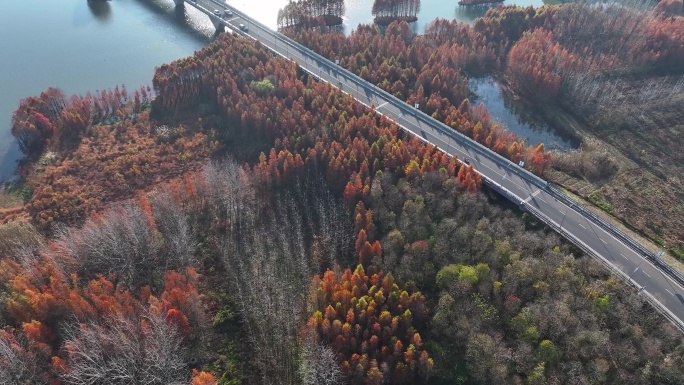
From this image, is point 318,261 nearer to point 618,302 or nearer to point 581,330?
point 581,330

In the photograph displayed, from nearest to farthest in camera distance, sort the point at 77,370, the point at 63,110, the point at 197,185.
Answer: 1. the point at 77,370
2. the point at 197,185
3. the point at 63,110

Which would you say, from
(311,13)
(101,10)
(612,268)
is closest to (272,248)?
(612,268)

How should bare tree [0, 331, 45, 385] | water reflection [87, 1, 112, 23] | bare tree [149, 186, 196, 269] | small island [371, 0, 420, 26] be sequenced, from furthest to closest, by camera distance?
water reflection [87, 1, 112, 23] → small island [371, 0, 420, 26] → bare tree [149, 186, 196, 269] → bare tree [0, 331, 45, 385]

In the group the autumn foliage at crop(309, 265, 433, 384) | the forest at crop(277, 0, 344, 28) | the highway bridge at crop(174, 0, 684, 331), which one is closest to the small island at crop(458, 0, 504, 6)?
the forest at crop(277, 0, 344, 28)

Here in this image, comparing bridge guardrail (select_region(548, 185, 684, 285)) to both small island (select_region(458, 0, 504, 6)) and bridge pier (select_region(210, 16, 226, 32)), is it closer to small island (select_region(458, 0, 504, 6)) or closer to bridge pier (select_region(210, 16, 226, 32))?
bridge pier (select_region(210, 16, 226, 32))

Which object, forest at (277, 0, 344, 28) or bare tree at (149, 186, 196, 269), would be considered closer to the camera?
bare tree at (149, 186, 196, 269)

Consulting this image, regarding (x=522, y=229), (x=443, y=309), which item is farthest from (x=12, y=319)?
(x=522, y=229)

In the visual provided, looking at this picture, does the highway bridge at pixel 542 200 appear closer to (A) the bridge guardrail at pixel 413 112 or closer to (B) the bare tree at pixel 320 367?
(A) the bridge guardrail at pixel 413 112

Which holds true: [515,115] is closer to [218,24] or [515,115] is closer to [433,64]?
[433,64]
